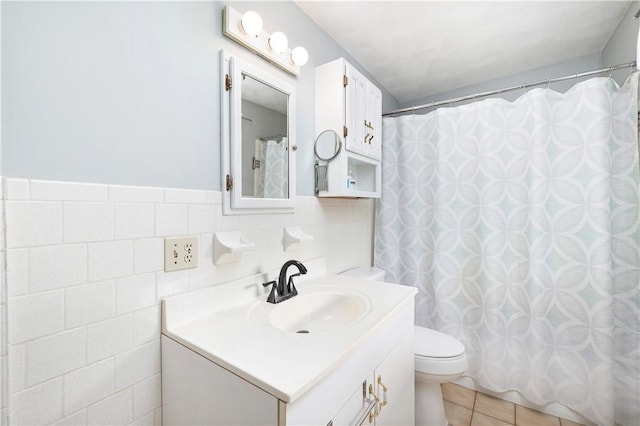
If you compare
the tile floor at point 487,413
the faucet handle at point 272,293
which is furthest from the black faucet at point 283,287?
the tile floor at point 487,413

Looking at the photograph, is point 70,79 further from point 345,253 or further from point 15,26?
point 345,253

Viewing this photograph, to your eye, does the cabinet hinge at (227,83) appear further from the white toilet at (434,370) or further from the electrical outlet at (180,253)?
the white toilet at (434,370)

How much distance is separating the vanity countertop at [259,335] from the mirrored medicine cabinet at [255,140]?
0.36 metres

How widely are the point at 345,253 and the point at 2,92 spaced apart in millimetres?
1678

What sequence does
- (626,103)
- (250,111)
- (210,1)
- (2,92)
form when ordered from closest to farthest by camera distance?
(2,92) < (210,1) < (250,111) < (626,103)

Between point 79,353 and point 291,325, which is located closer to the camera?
point 79,353

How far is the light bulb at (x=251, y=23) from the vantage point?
1146mm

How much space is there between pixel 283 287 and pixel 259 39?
3.62ft

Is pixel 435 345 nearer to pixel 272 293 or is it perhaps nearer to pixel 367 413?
pixel 367 413

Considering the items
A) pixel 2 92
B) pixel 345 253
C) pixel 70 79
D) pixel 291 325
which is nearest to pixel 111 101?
pixel 70 79

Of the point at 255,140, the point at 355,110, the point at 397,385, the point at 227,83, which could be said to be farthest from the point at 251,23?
the point at 397,385

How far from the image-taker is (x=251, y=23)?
1.15 metres

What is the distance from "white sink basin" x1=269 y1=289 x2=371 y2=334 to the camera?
3.87 feet

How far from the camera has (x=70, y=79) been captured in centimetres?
76
